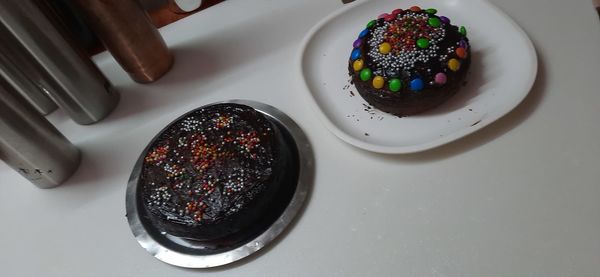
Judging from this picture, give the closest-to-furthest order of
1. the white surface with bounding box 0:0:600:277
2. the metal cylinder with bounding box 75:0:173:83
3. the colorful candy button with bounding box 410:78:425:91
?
the white surface with bounding box 0:0:600:277 < the colorful candy button with bounding box 410:78:425:91 < the metal cylinder with bounding box 75:0:173:83

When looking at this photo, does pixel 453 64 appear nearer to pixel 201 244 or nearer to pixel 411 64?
pixel 411 64

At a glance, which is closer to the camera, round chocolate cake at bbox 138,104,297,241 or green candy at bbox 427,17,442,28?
round chocolate cake at bbox 138,104,297,241

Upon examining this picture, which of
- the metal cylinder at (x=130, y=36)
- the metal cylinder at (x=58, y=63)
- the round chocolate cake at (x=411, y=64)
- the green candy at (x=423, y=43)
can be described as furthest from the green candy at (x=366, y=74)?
the metal cylinder at (x=58, y=63)

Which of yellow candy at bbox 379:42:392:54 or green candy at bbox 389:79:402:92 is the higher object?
yellow candy at bbox 379:42:392:54

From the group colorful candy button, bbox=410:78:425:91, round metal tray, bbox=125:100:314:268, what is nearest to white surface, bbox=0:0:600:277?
round metal tray, bbox=125:100:314:268

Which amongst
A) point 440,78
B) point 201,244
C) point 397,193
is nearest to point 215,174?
point 201,244

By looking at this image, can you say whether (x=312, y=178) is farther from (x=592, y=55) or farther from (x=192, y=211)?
(x=592, y=55)

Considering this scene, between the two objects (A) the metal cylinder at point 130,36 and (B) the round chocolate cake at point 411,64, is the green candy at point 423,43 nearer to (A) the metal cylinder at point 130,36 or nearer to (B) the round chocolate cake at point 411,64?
(B) the round chocolate cake at point 411,64

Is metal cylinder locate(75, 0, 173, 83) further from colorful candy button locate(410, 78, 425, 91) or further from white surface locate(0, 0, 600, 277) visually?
colorful candy button locate(410, 78, 425, 91)
